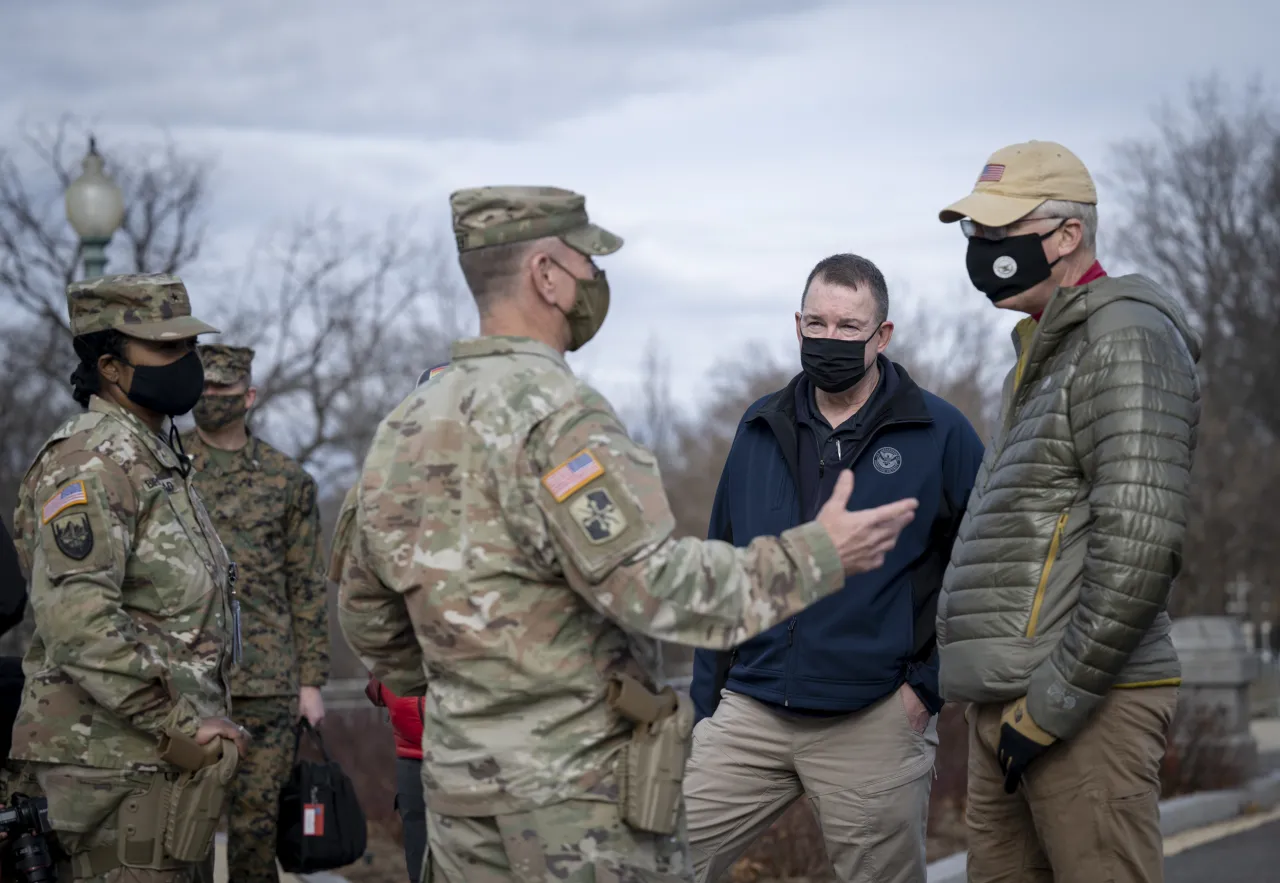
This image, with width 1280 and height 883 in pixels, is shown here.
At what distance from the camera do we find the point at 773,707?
4980 mm

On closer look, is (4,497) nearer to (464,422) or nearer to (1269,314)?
(464,422)

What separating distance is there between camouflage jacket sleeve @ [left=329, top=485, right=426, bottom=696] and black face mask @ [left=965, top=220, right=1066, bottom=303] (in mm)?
1807

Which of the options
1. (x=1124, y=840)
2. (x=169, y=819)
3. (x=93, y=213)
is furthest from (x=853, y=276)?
(x=93, y=213)

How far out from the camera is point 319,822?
6.31 metres

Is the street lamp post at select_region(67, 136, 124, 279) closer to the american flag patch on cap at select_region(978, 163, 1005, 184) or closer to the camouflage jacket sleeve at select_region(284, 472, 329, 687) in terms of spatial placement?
the camouflage jacket sleeve at select_region(284, 472, 329, 687)

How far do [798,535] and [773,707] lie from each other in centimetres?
176

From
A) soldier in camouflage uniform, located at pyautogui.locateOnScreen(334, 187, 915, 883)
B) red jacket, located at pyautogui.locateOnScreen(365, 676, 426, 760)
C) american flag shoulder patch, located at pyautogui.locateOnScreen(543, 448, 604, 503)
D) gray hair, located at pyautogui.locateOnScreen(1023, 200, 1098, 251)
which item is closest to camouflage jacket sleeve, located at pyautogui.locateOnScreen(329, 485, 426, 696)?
soldier in camouflage uniform, located at pyautogui.locateOnScreen(334, 187, 915, 883)

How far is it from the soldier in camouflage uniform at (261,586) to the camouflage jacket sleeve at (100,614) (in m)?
2.10

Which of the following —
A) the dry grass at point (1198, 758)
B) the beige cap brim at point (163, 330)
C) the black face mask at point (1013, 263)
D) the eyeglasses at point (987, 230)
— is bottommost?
the dry grass at point (1198, 758)

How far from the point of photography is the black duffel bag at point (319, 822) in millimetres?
6273

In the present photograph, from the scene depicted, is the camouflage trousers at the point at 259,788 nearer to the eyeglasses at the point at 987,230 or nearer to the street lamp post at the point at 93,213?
the eyeglasses at the point at 987,230

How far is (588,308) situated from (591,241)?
16 cm

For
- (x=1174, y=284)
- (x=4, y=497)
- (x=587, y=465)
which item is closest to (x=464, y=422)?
(x=587, y=465)

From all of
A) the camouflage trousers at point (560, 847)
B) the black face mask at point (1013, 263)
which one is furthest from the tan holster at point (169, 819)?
the black face mask at point (1013, 263)
